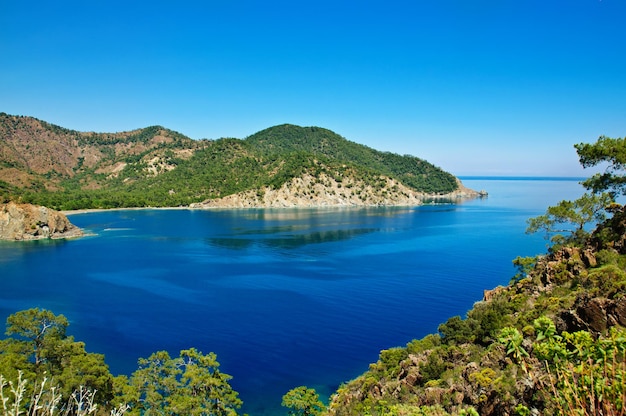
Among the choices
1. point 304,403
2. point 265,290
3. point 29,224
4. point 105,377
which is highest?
point 29,224

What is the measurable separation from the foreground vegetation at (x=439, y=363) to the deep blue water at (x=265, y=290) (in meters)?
7.45

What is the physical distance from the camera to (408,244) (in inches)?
3814

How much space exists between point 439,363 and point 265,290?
40.6 meters

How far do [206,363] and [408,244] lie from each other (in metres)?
76.8

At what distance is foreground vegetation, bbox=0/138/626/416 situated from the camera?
675 inches

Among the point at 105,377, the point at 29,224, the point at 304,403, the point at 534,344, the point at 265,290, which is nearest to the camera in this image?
the point at 534,344

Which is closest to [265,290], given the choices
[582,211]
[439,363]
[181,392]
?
[181,392]

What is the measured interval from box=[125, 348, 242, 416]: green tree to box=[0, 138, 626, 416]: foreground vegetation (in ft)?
0.20

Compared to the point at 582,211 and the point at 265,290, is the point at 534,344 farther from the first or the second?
the point at 265,290

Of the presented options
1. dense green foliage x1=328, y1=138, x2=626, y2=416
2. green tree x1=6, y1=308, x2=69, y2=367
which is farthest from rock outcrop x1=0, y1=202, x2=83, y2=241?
dense green foliage x1=328, y1=138, x2=626, y2=416

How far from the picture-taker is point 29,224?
361 ft

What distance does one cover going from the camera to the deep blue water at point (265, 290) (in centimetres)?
3894

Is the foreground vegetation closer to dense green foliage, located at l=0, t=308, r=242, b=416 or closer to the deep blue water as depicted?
dense green foliage, located at l=0, t=308, r=242, b=416

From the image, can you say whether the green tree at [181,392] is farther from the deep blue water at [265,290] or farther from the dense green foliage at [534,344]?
the dense green foliage at [534,344]
